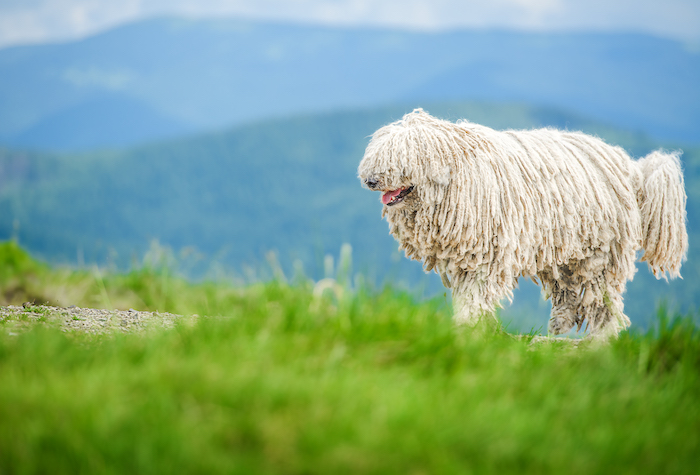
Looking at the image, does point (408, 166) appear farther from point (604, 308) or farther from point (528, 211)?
point (604, 308)

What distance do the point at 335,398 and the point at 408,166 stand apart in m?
2.31

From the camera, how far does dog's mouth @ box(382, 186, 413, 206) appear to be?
4527 millimetres

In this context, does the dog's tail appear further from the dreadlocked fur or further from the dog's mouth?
the dog's mouth

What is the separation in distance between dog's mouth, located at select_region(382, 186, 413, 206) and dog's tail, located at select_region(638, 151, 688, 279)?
2282 millimetres

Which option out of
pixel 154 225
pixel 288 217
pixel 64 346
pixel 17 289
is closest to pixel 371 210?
pixel 288 217

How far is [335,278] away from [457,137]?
5.73 ft

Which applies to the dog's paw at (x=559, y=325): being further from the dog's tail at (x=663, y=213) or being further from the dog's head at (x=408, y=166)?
the dog's head at (x=408, y=166)

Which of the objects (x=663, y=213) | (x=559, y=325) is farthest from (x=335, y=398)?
(x=663, y=213)

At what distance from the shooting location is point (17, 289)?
275 inches

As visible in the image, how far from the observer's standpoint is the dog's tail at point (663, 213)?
5.29m

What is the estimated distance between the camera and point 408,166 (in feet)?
14.5

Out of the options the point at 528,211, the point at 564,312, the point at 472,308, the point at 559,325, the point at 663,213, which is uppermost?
the point at 528,211

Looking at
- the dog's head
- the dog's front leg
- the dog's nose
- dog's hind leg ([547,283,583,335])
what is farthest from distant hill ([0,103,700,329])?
the dog's nose

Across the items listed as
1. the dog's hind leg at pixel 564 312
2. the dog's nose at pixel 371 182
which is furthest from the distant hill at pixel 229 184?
the dog's nose at pixel 371 182
